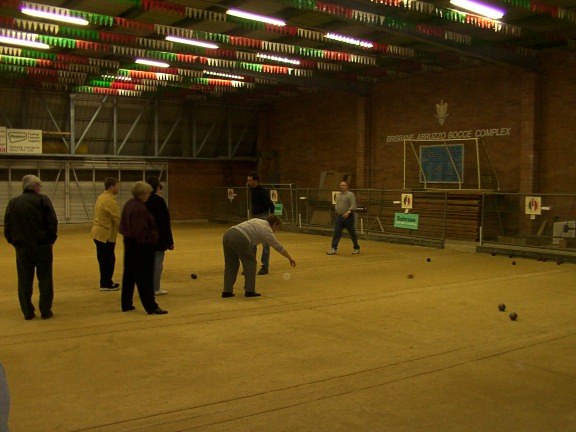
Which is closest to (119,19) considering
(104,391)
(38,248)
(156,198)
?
(156,198)

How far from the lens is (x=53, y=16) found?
531 inches

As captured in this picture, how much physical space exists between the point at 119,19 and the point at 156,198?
739 cm

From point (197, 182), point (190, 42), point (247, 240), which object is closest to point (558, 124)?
point (190, 42)

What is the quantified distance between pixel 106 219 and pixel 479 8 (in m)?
8.77

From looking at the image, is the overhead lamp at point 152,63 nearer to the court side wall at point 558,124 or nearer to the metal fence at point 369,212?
the metal fence at point 369,212

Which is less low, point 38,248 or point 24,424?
point 38,248

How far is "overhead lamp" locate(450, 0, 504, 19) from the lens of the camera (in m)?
12.7

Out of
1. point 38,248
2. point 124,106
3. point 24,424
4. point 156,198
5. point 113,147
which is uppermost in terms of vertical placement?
point 124,106

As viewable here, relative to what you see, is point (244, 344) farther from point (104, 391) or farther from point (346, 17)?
point (346, 17)

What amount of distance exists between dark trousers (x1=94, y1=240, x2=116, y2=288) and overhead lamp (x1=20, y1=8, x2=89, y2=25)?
6.07 metres

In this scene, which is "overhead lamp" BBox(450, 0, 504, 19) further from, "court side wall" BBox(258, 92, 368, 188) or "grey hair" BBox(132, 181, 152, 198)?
"court side wall" BBox(258, 92, 368, 188)

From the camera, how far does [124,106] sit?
2611 cm

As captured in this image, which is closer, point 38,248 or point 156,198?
point 38,248

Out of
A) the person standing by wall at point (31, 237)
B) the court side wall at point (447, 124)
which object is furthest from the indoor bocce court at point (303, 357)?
the court side wall at point (447, 124)
